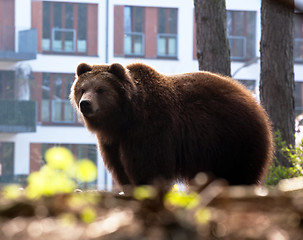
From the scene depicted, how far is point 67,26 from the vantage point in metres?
33.3

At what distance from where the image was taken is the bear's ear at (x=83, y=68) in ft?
17.2

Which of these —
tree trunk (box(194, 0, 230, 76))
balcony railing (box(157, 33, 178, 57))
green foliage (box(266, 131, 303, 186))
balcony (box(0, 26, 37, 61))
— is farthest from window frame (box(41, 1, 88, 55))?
green foliage (box(266, 131, 303, 186))

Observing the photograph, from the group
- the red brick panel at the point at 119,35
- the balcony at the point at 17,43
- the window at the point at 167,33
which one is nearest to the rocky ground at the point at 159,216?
the balcony at the point at 17,43

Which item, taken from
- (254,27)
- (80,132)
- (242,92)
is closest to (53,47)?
(80,132)

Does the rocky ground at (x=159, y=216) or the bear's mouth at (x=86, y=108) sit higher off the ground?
the rocky ground at (x=159, y=216)

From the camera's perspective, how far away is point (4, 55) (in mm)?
31375

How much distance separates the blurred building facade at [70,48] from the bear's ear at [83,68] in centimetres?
2677

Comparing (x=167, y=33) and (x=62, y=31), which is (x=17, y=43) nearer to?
(x=62, y=31)

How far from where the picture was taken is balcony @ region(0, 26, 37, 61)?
1244 inches

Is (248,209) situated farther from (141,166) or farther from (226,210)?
(141,166)

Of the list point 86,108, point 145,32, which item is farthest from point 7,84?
point 86,108

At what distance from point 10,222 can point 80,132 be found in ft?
105

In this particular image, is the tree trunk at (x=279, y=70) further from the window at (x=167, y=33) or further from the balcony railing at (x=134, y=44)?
the balcony railing at (x=134, y=44)

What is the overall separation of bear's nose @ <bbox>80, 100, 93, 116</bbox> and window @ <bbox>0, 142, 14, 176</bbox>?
2751 cm
